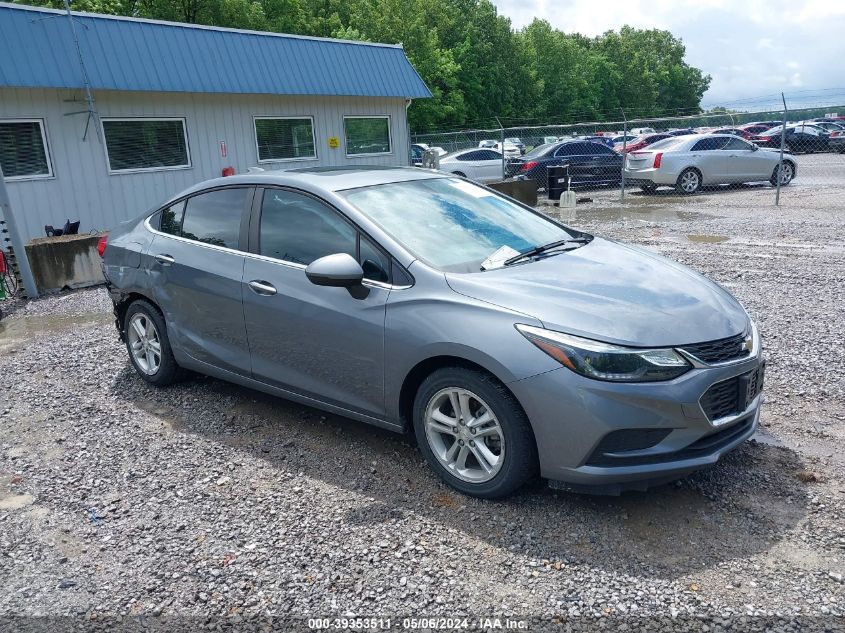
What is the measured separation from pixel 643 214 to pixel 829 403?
10.8 m

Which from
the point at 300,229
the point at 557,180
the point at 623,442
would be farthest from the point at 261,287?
the point at 557,180

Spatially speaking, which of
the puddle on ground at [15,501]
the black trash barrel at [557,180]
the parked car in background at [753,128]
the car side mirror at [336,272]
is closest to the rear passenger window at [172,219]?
the car side mirror at [336,272]

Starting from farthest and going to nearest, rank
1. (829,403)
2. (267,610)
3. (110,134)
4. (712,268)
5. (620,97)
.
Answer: (620,97) → (110,134) → (712,268) → (829,403) → (267,610)

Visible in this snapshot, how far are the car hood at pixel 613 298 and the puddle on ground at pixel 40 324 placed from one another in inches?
224

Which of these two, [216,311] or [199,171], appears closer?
[216,311]

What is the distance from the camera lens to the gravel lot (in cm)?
280

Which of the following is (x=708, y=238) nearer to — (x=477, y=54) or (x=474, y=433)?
(x=474, y=433)

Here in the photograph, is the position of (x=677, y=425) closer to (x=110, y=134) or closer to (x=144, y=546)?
(x=144, y=546)

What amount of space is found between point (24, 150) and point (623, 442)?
1142 cm

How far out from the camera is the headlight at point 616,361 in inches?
120

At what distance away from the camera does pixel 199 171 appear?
43.9 feet

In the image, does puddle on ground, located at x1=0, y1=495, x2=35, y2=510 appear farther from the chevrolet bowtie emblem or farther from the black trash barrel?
the black trash barrel

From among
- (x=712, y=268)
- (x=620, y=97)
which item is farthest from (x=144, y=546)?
(x=620, y=97)

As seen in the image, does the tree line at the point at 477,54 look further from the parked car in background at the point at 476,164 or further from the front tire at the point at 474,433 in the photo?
the front tire at the point at 474,433
